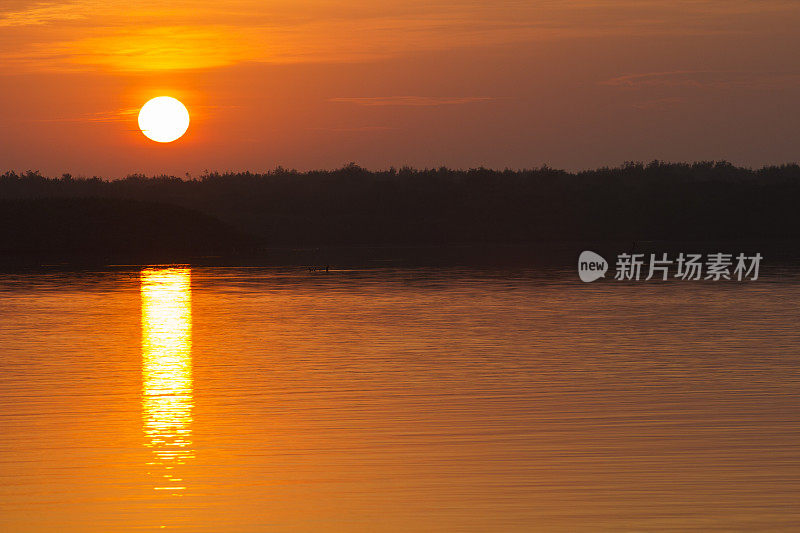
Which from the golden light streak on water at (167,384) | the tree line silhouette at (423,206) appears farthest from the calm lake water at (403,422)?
the tree line silhouette at (423,206)

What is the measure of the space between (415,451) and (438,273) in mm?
29501

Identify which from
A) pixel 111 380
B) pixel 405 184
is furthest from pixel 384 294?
pixel 405 184

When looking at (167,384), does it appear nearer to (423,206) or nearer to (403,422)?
(403,422)

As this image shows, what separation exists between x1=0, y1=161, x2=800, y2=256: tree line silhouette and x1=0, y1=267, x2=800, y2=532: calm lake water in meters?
49.5

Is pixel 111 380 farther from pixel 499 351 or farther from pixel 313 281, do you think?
pixel 313 281

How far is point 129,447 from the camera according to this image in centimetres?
1054

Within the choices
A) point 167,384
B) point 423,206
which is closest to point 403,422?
point 167,384

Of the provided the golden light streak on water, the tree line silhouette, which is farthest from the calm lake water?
the tree line silhouette

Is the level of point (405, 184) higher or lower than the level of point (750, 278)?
higher

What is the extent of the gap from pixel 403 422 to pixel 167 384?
419cm

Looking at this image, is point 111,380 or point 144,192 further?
point 144,192

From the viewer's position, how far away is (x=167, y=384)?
14555mm

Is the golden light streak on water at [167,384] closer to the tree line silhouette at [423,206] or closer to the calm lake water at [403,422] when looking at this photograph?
the calm lake water at [403,422]

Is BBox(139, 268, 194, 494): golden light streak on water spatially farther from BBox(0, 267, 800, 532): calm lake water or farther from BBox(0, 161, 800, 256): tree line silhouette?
BBox(0, 161, 800, 256): tree line silhouette
